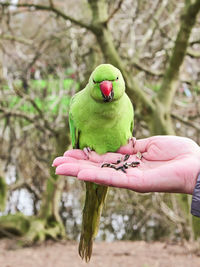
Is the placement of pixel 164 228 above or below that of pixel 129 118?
below

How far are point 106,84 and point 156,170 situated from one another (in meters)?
0.50

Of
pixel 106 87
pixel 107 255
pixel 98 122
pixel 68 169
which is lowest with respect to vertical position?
pixel 107 255

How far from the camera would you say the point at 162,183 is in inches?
57.6

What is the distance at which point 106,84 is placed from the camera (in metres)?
1.67

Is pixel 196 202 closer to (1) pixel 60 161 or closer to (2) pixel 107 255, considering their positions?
(1) pixel 60 161

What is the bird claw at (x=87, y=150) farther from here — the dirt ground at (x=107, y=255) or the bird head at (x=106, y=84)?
the dirt ground at (x=107, y=255)

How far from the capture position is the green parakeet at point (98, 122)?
173cm

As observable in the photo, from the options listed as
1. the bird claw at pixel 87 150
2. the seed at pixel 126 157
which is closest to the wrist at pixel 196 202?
the seed at pixel 126 157

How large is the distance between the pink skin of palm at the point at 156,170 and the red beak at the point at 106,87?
14.9 inches

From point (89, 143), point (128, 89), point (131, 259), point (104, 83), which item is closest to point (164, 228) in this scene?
point (131, 259)

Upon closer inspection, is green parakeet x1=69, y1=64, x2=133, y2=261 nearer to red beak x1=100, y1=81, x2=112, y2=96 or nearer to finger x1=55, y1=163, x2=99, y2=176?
red beak x1=100, y1=81, x2=112, y2=96

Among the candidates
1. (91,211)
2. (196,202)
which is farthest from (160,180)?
(91,211)

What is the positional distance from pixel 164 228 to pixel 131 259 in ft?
5.58

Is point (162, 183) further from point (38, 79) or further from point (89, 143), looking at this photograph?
point (38, 79)
